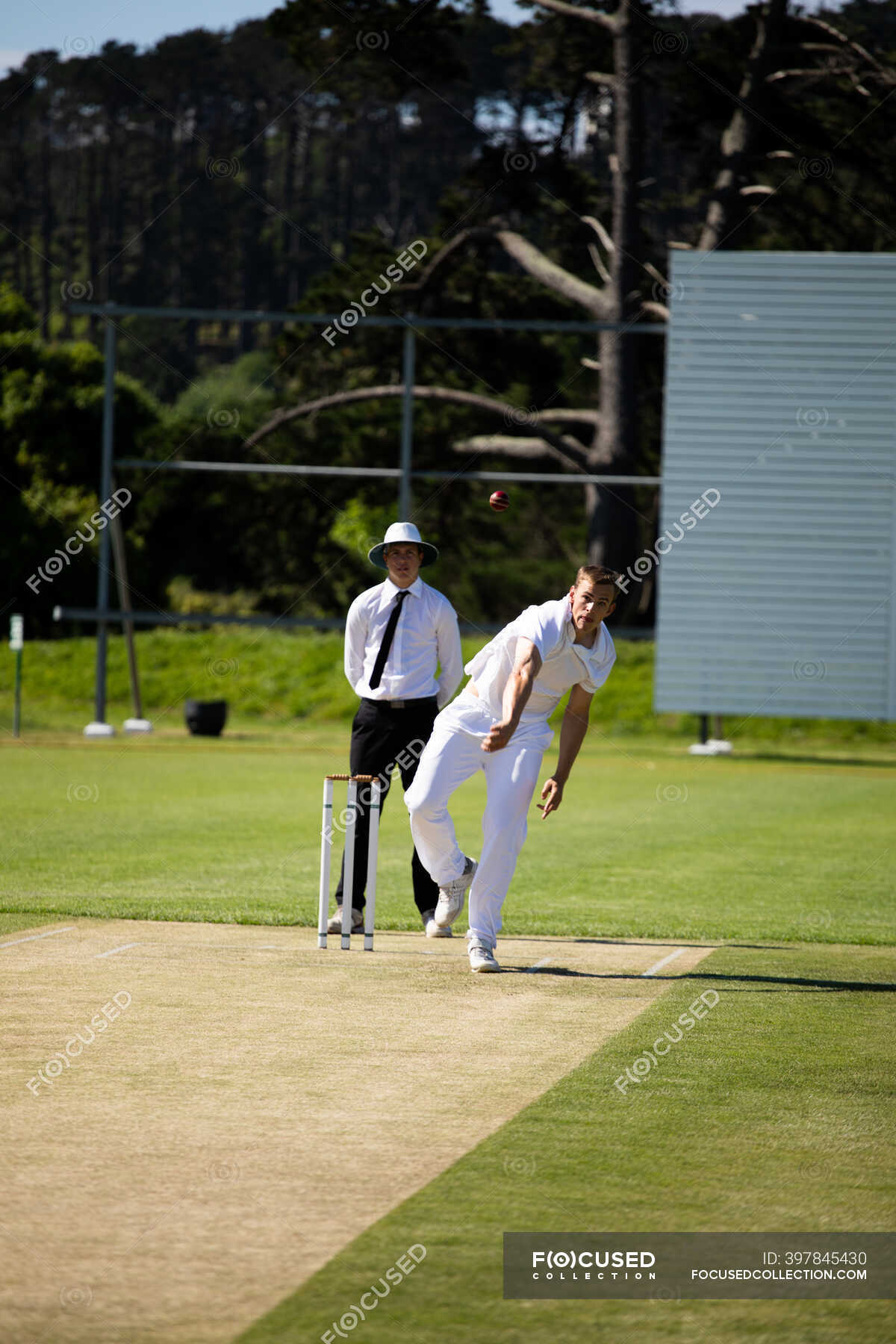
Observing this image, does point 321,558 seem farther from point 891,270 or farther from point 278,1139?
point 278,1139

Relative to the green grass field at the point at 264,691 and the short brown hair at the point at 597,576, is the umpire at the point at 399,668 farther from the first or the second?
the green grass field at the point at 264,691

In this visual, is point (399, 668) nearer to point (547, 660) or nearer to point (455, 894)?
point (455, 894)

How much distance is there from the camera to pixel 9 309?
198ft

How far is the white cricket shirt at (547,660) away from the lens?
8320mm

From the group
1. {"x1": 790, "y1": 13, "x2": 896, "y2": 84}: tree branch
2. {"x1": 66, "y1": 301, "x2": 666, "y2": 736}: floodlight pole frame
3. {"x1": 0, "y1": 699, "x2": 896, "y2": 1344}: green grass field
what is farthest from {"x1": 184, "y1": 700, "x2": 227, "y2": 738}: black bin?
{"x1": 790, "y1": 13, "x2": 896, "y2": 84}: tree branch

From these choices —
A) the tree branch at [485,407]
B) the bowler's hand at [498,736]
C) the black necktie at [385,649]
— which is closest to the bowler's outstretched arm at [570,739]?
the bowler's hand at [498,736]

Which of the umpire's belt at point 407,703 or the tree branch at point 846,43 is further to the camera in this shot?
the tree branch at point 846,43

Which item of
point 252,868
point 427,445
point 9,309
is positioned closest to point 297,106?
point 9,309

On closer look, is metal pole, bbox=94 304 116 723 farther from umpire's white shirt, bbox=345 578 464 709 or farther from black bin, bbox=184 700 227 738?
umpire's white shirt, bbox=345 578 464 709

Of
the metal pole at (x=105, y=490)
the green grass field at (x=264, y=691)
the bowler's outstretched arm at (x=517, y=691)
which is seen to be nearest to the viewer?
the bowler's outstretched arm at (x=517, y=691)

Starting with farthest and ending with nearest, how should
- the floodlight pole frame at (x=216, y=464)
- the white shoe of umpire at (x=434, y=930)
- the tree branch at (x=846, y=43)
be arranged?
the tree branch at (x=846, y=43)
the floodlight pole frame at (x=216, y=464)
the white shoe of umpire at (x=434, y=930)

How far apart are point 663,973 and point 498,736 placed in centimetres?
161

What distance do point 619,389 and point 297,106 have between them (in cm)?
4890

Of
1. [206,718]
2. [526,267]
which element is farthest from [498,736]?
[526,267]
